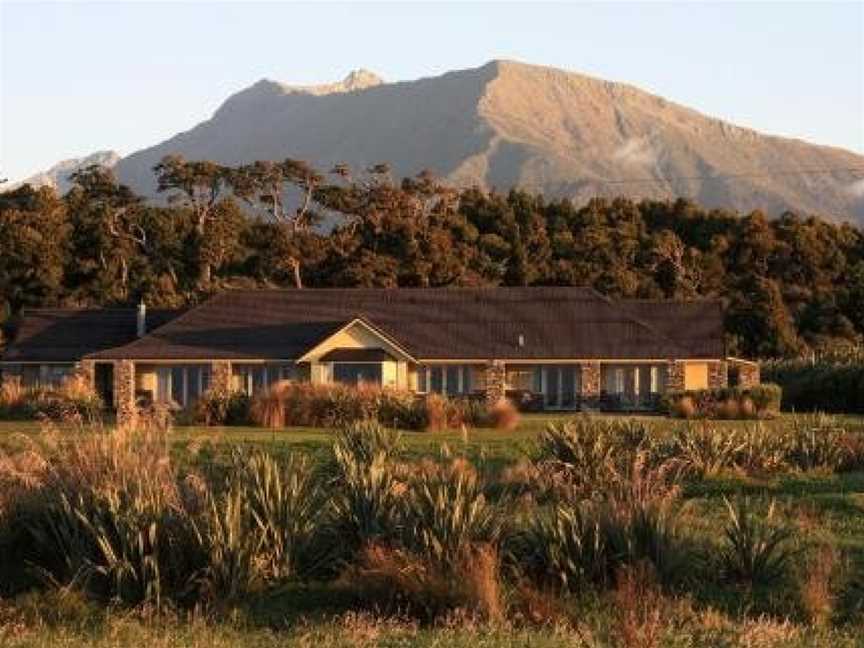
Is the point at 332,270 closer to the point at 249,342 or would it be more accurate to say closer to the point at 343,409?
the point at 249,342

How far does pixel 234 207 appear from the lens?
77.9 m

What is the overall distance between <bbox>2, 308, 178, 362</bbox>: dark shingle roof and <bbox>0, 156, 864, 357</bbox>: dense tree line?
8031 mm

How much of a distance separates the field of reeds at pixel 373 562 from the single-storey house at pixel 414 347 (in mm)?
34336

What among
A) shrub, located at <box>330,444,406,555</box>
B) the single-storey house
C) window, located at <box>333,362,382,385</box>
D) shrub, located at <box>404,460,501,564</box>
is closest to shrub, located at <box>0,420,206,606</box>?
shrub, located at <box>330,444,406,555</box>

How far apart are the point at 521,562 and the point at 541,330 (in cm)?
3954

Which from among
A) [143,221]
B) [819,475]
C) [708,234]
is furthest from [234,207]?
[819,475]

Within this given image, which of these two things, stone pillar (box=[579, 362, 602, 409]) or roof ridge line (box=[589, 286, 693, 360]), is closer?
stone pillar (box=[579, 362, 602, 409])

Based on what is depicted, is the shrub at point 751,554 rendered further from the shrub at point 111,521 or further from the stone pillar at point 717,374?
the stone pillar at point 717,374

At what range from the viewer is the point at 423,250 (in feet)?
232

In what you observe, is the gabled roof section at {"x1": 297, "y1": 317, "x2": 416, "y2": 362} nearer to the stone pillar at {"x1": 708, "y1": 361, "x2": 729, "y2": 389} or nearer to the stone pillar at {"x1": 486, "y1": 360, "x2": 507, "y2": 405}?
the stone pillar at {"x1": 486, "y1": 360, "x2": 507, "y2": 405}

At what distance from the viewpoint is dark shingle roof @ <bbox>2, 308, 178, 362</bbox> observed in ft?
181

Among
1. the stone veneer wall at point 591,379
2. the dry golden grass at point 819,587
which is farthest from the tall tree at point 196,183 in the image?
the dry golden grass at point 819,587

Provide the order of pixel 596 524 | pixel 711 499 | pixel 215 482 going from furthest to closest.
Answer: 1. pixel 711 499
2. pixel 215 482
3. pixel 596 524

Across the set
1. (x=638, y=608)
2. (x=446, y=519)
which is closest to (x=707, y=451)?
(x=446, y=519)
